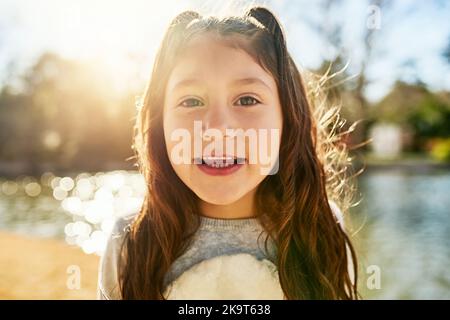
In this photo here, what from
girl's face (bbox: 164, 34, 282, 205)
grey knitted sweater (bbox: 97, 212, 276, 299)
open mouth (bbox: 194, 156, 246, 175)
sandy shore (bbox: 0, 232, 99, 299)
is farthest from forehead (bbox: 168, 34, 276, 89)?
sandy shore (bbox: 0, 232, 99, 299)

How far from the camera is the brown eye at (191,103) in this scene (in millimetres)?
691

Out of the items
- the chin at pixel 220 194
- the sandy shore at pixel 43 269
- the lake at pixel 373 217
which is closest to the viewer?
the chin at pixel 220 194

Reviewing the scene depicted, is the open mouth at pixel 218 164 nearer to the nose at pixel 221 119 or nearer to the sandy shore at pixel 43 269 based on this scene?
the nose at pixel 221 119

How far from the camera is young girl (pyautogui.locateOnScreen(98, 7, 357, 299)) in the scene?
69 centimetres

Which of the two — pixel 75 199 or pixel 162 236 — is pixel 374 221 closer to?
pixel 75 199

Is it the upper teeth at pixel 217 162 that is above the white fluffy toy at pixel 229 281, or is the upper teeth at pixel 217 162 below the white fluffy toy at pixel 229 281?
above

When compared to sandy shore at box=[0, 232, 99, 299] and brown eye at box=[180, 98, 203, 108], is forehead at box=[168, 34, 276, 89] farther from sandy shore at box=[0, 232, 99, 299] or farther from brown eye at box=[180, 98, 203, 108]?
sandy shore at box=[0, 232, 99, 299]

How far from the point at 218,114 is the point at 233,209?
0.50ft

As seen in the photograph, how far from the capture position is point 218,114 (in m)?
0.68

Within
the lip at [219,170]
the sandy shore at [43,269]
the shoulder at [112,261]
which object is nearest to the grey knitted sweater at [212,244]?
the shoulder at [112,261]

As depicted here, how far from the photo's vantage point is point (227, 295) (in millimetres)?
761

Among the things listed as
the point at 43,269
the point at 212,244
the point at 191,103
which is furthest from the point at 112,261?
the point at 43,269

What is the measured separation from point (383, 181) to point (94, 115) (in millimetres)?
3514
